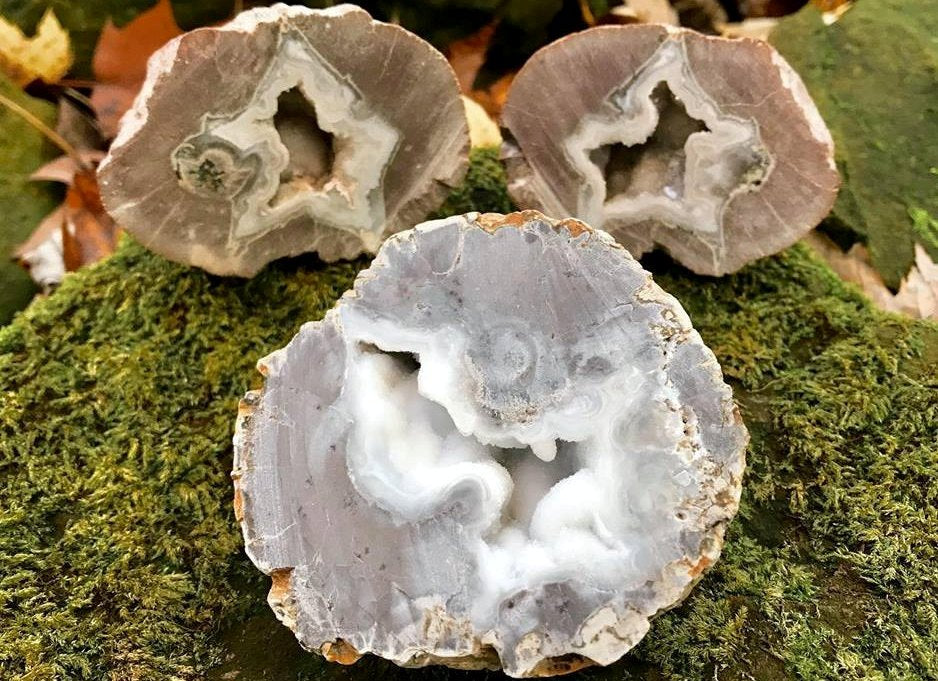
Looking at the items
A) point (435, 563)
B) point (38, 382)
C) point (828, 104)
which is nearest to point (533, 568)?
point (435, 563)

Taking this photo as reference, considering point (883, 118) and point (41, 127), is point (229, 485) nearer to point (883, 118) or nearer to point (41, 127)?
point (41, 127)

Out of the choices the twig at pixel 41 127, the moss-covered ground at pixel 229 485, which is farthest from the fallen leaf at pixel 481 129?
the twig at pixel 41 127

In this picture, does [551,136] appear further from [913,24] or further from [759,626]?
[913,24]

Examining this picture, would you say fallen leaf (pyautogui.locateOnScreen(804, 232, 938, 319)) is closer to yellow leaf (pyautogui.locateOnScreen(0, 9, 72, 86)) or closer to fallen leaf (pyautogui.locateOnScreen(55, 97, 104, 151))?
fallen leaf (pyautogui.locateOnScreen(55, 97, 104, 151))

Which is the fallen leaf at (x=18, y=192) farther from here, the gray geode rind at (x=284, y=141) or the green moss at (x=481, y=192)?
the green moss at (x=481, y=192)

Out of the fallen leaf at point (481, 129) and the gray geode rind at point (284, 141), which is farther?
the fallen leaf at point (481, 129)

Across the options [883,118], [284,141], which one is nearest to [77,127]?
[284,141]
